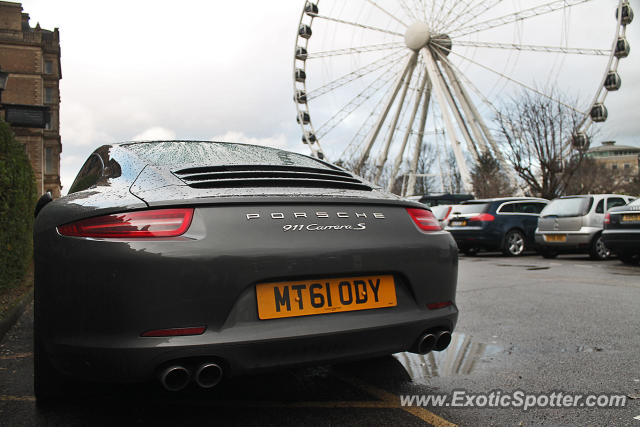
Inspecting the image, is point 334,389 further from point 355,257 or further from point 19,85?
point 19,85

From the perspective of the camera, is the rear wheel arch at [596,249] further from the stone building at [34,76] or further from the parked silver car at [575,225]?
the stone building at [34,76]

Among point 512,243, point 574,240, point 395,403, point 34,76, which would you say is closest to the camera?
point 395,403

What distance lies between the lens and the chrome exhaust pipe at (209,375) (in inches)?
77.2

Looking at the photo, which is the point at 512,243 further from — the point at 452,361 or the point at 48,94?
the point at 48,94

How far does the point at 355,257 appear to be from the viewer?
2256 mm

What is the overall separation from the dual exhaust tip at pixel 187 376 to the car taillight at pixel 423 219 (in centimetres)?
115

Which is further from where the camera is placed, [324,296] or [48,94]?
[48,94]

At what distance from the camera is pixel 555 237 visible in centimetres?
1130

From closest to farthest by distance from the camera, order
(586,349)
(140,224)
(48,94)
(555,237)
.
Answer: (140,224), (586,349), (555,237), (48,94)

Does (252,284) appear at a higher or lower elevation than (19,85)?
lower

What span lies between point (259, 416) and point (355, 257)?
0.80 metres

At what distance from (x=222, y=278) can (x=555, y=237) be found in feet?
34.8

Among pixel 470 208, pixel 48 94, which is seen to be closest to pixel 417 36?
pixel 470 208

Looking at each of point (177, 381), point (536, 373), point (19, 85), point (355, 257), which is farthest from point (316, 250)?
point (19, 85)
